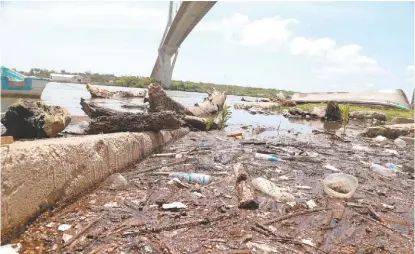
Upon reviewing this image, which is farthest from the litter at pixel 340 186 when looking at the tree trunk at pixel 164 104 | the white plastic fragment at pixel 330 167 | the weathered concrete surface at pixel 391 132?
the weathered concrete surface at pixel 391 132

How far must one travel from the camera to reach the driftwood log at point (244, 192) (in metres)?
2.52

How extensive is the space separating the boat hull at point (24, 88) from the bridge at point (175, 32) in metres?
12.2

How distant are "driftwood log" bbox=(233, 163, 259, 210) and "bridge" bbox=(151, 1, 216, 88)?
821 inches

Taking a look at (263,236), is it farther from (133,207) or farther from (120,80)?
(120,80)

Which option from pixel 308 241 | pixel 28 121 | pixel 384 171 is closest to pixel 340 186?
pixel 308 241

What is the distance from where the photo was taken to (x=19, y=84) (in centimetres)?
1388

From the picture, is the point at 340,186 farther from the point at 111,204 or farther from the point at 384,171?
the point at 111,204

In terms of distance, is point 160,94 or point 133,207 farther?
point 160,94

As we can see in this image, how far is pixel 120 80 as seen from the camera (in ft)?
173

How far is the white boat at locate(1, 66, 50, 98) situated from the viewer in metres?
13.6

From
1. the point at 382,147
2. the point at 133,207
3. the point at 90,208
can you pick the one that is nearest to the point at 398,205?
the point at 133,207

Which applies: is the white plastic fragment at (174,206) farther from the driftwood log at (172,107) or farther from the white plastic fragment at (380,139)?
the white plastic fragment at (380,139)

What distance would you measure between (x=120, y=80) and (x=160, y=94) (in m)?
48.9

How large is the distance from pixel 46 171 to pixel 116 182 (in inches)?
34.4
